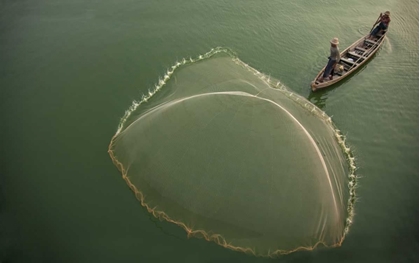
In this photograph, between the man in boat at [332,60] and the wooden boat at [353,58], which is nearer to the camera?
the man in boat at [332,60]

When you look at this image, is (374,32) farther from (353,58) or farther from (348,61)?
(348,61)

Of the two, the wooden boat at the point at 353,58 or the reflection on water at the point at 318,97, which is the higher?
the wooden boat at the point at 353,58

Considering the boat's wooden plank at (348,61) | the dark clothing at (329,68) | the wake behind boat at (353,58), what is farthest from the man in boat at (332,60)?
the boat's wooden plank at (348,61)

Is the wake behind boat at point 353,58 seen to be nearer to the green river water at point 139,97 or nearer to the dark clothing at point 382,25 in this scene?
the dark clothing at point 382,25

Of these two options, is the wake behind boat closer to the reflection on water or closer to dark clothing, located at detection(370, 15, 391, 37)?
dark clothing, located at detection(370, 15, 391, 37)

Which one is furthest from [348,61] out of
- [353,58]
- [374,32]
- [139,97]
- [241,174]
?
[139,97]

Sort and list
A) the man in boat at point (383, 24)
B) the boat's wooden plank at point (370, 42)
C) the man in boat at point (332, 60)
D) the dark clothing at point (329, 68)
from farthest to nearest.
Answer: the boat's wooden plank at point (370, 42)
the man in boat at point (383, 24)
the dark clothing at point (329, 68)
the man in boat at point (332, 60)
